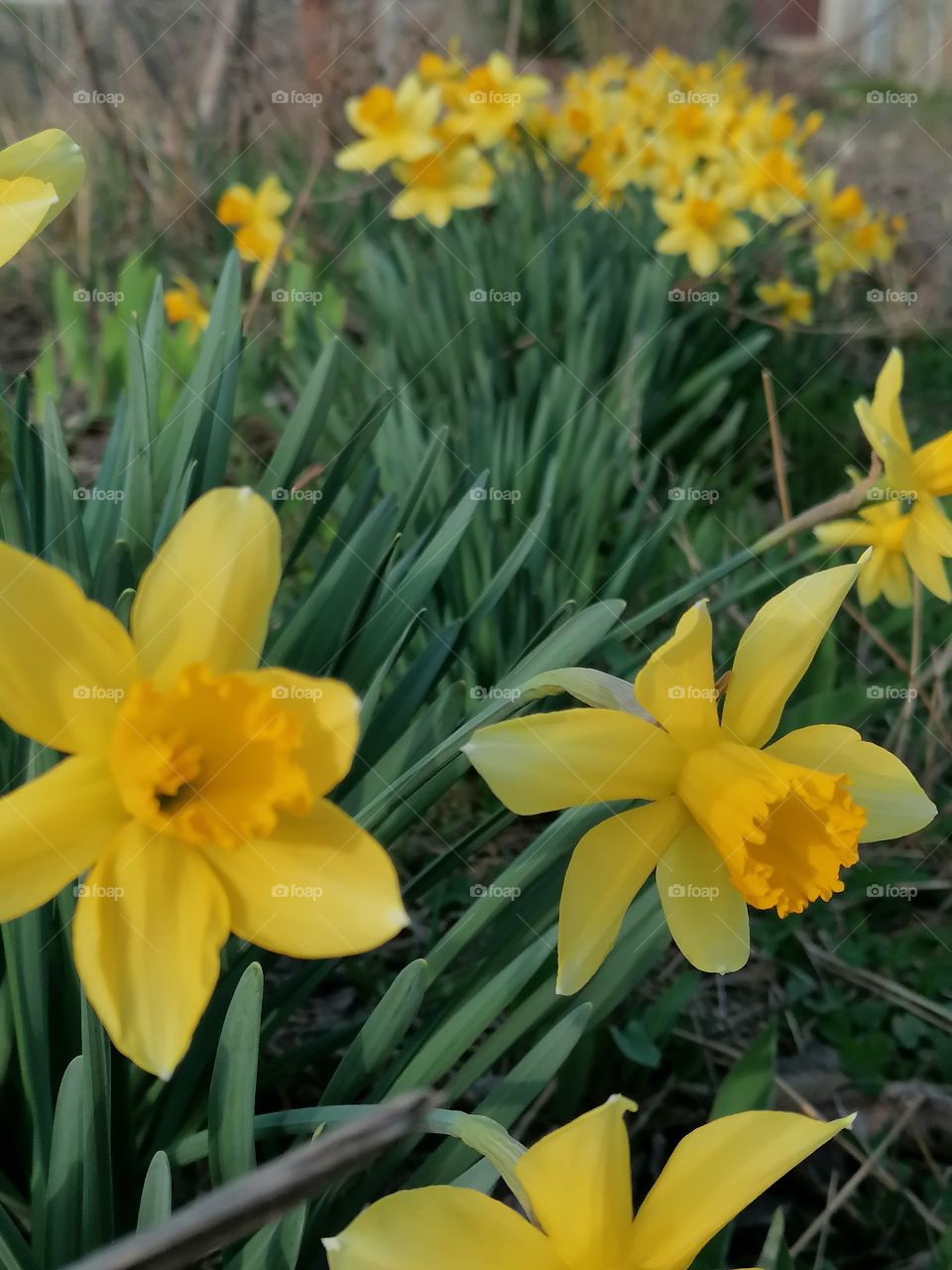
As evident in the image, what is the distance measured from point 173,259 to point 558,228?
5.94 feet

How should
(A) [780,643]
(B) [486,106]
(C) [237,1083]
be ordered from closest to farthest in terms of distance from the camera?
1. (C) [237,1083]
2. (A) [780,643]
3. (B) [486,106]

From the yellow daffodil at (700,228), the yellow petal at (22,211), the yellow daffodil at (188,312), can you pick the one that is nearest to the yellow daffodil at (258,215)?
the yellow daffodil at (188,312)

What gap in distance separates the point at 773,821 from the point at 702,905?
81 millimetres

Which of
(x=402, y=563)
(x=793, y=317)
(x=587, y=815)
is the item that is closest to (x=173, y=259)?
(x=793, y=317)

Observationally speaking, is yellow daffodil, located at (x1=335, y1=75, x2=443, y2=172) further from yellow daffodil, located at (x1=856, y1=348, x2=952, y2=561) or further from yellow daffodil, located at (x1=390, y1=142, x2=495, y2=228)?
yellow daffodil, located at (x1=856, y1=348, x2=952, y2=561)

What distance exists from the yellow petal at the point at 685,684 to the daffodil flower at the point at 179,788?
9.0 inches

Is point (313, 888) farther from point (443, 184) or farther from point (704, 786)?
point (443, 184)

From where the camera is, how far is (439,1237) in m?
0.57

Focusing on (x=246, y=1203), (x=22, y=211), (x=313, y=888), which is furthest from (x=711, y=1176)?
(x=22, y=211)

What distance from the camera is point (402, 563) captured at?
3.30ft

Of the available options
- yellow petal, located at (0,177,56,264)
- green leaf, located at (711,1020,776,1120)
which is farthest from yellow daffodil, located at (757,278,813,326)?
yellow petal, located at (0,177,56,264)

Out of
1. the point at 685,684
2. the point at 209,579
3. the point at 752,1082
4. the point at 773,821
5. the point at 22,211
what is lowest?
the point at 752,1082

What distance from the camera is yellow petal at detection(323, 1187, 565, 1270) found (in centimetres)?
55

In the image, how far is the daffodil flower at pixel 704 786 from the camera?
0.68 meters
